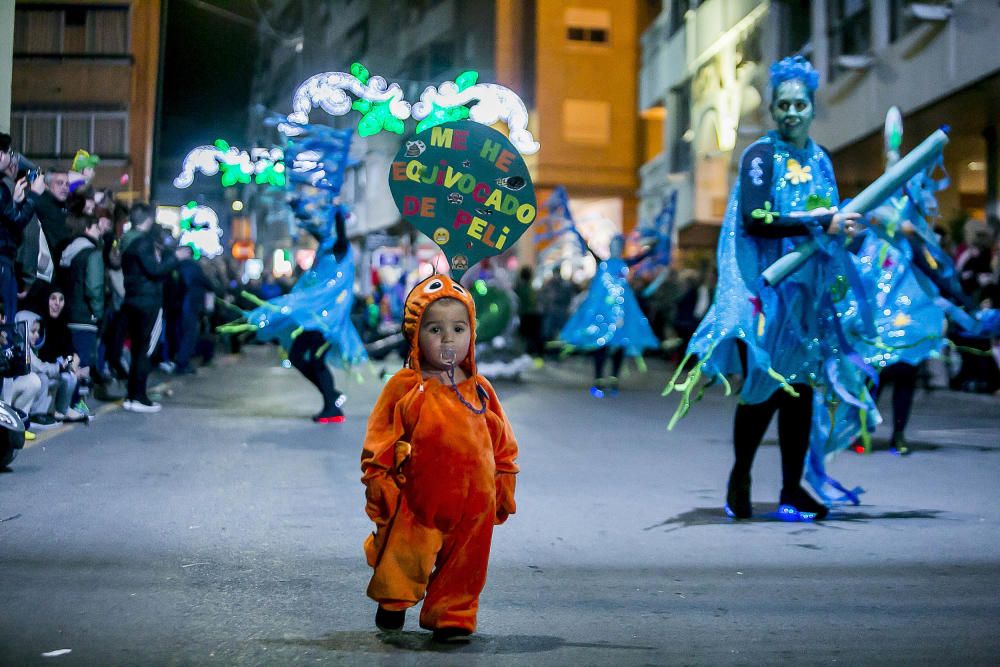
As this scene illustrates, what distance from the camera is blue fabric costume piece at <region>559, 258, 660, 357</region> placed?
16.5 meters

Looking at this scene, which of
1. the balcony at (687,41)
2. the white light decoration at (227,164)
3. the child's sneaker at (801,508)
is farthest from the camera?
the balcony at (687,41)

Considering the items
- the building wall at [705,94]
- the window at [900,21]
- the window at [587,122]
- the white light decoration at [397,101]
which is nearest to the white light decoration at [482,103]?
the white light decoration at [397,101]

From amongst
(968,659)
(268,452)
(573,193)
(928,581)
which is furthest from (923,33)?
(573,193)

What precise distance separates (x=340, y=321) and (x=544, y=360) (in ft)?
50.2

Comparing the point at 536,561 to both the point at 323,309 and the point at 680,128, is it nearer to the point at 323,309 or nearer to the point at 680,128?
the point at 323,309

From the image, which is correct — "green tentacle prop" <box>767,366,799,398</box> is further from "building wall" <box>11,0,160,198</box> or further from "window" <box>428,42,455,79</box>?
"window" <box>428,42,455,79</box>

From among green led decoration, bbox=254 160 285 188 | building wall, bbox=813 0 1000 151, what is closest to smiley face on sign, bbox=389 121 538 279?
green led decoration, bbox=254 160 285 188

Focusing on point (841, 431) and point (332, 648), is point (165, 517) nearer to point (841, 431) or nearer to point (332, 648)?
point (332, 648)

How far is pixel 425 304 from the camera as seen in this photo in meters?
4.37

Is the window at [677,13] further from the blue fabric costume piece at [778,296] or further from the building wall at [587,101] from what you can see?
the blue fabric costume piece at [778,296]

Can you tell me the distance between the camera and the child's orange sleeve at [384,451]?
424 centimetres

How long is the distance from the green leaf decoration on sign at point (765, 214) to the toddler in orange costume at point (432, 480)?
2459 millimetres

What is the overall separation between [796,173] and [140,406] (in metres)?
8.01

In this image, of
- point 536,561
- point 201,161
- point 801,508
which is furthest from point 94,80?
point 536,561
